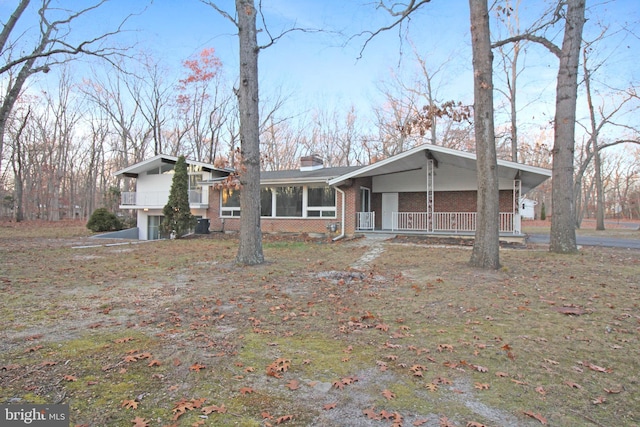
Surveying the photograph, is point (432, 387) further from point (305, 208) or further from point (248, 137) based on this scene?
point (305, 208)

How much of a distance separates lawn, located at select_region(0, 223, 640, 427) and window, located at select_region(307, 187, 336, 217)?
1037 centimetres

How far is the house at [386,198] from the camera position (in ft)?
51.2

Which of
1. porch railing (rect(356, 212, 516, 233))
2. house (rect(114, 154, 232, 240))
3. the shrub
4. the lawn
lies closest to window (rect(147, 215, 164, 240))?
house (rect(114, 154, 232, 240))

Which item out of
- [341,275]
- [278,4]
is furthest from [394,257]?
[278,4]

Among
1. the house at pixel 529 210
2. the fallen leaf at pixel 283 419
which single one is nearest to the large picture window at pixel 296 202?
the fallen leaf at pixel 283 419

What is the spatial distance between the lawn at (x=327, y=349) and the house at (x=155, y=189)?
13.8 meters

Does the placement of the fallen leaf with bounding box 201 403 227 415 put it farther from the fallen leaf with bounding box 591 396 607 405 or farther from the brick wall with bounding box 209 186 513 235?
the brick wall with bounding box 209 186 513 235

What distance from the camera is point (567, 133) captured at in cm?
996

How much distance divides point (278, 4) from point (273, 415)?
33.6 feet

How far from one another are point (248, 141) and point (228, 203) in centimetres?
1176

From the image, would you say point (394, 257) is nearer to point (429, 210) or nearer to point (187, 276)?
point (187, 276)

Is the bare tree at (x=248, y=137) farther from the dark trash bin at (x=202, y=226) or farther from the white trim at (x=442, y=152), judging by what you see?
the dark trash bin at (x=202, y=226)

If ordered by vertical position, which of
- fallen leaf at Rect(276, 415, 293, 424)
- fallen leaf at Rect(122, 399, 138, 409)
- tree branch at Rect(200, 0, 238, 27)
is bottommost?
fallen leaf at Rect(276, 415, 293, 424)

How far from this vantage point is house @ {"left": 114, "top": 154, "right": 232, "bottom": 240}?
20.7 m
